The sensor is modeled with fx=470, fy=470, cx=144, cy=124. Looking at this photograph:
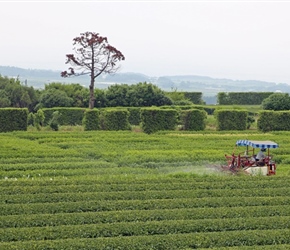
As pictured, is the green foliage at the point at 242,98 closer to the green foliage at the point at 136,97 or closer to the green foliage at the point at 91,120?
the green foliage at the point at 136,97

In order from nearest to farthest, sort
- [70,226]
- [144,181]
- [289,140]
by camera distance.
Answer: [70,226], [144,181], [289,140]

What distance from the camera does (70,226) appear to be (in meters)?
10.8

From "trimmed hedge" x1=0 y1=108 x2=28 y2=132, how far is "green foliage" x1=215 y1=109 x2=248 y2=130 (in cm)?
1339

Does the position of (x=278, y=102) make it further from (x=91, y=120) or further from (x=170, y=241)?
(x=170, y=241)

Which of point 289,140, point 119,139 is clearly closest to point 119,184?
point 119,139

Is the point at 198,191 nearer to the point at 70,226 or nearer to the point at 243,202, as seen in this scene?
the point at 243,202

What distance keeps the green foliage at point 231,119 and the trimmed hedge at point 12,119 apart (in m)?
13.4

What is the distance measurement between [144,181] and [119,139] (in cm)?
1175

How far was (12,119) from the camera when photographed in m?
Answer: 31.0

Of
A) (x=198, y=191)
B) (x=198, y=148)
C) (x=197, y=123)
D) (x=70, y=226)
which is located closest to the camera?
(x=70, y=226)

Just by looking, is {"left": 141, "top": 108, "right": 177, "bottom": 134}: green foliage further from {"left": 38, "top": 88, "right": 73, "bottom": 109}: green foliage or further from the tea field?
{"left": 38, "top": 88, "right": 73, "bottom": 109}: green foliage

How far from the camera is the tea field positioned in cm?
1008

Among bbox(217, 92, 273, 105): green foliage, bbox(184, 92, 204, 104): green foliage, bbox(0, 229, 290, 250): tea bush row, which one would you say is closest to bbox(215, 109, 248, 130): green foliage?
bbox(184, 92, 204, 104): green foliage

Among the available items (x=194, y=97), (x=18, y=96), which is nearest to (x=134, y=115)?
(x=18, y=96)
